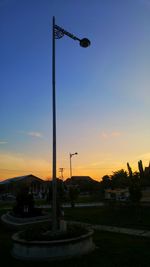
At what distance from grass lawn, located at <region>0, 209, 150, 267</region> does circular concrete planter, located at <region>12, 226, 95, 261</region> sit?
0.91 feet

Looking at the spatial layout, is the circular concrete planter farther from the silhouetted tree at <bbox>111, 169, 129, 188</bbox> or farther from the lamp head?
the silhouetted tree at <bbox>111, 169, 129, 188</bbox>

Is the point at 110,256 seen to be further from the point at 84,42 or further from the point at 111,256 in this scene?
the point at 84,42

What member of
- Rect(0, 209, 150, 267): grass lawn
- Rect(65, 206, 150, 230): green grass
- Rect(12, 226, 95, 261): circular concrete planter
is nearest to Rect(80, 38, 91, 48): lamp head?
Rect(12, 226, 95, 261): circular concrete planter

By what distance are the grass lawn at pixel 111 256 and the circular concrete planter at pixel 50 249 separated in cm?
28

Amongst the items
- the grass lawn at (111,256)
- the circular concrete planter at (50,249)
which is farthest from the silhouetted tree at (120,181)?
the circular concrete planter at (50,249)

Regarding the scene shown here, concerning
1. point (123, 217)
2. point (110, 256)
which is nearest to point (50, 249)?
point (110, 256)

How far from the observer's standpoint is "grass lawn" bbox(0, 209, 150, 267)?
31.9 ft

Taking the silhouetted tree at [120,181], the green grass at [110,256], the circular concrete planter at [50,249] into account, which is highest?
the silhouetted tree at [120,181]

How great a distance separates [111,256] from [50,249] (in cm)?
203

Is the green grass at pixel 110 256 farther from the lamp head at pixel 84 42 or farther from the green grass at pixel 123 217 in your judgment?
the lamp head at pixel 84 42

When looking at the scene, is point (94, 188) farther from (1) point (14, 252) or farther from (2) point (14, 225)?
(1) point (14, 252)

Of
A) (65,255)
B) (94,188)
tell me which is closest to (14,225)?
(65,255)

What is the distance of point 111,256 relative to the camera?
10.7 metres

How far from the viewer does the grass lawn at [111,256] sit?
9.73 m
